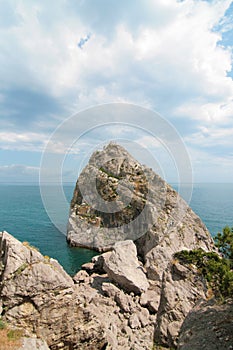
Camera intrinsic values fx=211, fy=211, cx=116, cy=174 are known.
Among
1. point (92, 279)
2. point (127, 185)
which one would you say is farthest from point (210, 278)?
point (127, 185)

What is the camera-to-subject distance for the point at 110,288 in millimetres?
27359

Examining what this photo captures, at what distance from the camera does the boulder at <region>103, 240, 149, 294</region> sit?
27.5 meters

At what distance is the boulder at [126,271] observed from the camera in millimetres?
27547

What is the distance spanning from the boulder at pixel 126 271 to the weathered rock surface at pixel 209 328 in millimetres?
13768

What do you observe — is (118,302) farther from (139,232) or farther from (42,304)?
(139,232)

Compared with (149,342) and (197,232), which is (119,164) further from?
(149,342)

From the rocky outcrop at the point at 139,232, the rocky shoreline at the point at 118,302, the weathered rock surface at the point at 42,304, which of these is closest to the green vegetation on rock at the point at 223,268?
the rocky shoreline at the point at 118,302

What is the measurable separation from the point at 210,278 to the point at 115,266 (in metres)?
18.1

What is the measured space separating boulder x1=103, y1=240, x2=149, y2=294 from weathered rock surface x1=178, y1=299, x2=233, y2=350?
45.2 feet

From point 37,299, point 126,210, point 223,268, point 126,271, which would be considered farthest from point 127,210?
point 223,268

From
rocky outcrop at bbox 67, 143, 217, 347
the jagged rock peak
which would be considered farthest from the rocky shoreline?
the jagged rock peak

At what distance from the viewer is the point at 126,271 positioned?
94.4ft

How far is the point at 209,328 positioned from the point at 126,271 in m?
17.3

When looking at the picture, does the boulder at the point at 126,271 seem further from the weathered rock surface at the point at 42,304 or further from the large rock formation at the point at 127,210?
the large rock formation at the point at 127,210
